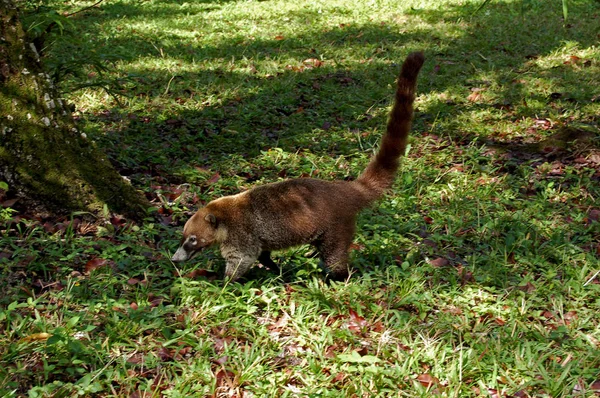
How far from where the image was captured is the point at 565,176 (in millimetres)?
5617

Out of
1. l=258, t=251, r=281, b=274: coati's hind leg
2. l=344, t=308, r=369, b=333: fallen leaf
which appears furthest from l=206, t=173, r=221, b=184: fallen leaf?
l=344, t=308, r=369, b=333: fallen leaf

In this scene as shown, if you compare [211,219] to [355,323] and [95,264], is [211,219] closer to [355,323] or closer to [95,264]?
[95,264]

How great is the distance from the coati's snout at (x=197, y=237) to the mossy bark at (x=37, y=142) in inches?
34.8

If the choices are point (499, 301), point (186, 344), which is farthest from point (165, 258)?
point (499, 301)

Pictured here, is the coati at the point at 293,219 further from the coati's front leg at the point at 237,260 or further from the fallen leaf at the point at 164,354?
the fallen leaf at the point at 164,354

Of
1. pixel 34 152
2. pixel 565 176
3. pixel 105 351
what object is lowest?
pixel 565 176

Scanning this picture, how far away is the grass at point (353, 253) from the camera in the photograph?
3113 mm

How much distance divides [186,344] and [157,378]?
0.27 metres

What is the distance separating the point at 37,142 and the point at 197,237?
1.37 meters

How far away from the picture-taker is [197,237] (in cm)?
394

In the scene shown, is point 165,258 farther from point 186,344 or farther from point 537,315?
point 537,315

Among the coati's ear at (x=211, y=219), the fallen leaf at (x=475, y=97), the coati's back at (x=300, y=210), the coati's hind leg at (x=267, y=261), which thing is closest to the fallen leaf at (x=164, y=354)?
the coati's ear at (x=211, y=219)

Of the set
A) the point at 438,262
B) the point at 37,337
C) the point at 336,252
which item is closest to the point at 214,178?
the point at 336,252

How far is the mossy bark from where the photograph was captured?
13.9ft
